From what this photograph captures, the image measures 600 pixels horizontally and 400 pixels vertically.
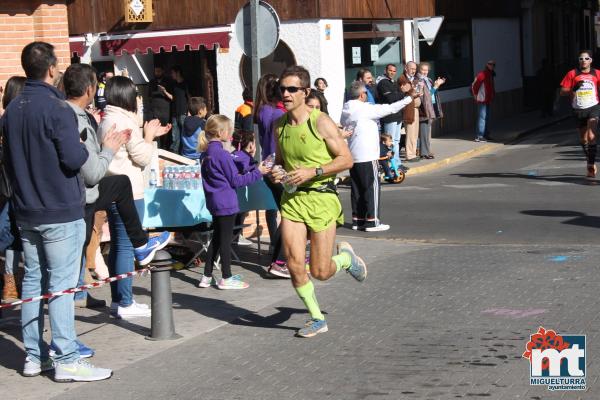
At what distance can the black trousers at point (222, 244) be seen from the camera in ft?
33.2

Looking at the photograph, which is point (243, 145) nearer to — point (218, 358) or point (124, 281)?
point (124, 281)

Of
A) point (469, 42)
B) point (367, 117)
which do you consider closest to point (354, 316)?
point (367, 117)

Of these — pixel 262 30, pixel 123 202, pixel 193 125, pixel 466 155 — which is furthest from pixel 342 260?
pixel 466 155

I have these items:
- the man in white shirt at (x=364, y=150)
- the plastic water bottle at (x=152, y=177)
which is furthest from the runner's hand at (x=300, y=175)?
the man in white shirt at (x=364, y=150)

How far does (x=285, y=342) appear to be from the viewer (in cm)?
816

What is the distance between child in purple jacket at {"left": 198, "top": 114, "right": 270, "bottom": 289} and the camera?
10141 millimetres

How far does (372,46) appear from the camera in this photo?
2559cm

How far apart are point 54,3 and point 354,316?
16.7 feet

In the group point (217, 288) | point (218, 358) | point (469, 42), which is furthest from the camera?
point (469, 42)

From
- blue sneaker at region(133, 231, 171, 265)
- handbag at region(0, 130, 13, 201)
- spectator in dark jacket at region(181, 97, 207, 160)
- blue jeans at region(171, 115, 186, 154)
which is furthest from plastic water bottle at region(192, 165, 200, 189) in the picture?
blue jeans at region(171, 115, 186, 154)

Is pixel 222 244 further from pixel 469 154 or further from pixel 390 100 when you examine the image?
pixel 469 154

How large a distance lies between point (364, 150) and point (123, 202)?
5.17m

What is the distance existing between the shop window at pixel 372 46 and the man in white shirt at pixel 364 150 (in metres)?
10.7

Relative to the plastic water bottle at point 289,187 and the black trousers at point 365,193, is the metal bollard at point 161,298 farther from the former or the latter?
the black trousers at point 365,193
